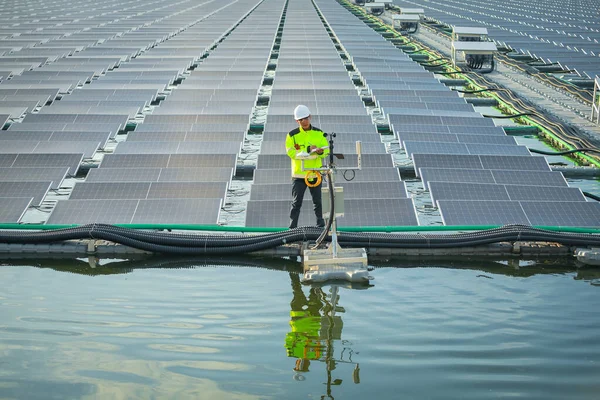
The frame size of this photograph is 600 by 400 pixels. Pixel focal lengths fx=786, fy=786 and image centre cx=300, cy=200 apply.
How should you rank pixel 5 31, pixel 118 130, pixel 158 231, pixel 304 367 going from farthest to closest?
pixel 5 31 < pixel 118 130 < pixel 158 231 < pixel 304 367

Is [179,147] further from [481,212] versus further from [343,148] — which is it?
[481,212]

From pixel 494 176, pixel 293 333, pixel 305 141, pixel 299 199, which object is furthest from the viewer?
pixel 494 176

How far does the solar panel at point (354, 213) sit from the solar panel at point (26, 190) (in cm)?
378

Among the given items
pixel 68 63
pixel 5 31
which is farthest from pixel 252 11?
pixel 68 63

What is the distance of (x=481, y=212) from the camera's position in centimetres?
1224

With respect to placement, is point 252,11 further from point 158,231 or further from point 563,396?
point 563,396

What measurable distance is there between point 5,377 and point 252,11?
59.7 m

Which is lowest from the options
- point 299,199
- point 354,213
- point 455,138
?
point 455,138

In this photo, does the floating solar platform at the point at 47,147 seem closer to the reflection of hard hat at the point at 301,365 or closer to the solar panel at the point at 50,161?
the solar panel at the point at 50,161

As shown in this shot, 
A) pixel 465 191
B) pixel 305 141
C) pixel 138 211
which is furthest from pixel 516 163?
pixel 138 211

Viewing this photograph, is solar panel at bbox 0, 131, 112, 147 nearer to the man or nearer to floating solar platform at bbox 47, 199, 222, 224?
floating solar platform at bbox 47, 199, 222, 224

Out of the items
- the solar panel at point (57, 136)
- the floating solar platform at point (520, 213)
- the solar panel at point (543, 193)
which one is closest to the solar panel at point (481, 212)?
the floating solar platform at point (520, 213)

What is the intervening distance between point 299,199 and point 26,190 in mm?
5118

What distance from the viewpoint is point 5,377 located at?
24.1ft
